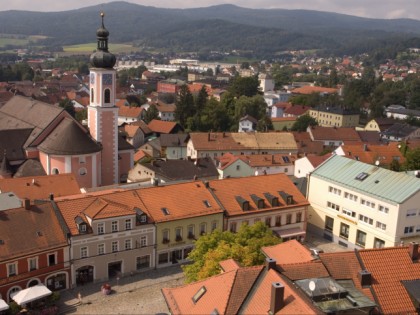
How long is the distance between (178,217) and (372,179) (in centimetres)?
1754

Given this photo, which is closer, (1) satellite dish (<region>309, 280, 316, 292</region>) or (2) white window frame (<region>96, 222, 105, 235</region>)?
(1) satellite dish (<region>309, 280, 316, 292</region>)

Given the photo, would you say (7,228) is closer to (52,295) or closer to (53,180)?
(52,295)

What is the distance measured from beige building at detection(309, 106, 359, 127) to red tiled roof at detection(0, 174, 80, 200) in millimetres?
90109

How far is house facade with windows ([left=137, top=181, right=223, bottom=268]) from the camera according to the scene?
132 feet

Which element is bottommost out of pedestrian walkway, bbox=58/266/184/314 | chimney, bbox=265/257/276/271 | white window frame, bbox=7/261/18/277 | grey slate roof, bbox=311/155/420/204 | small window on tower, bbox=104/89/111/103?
pedestrian walkway, bbox=58/266/184/314

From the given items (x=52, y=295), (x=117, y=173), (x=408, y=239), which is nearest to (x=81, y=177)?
(x=117, y=173)

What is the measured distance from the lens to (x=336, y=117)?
12719 centimetres

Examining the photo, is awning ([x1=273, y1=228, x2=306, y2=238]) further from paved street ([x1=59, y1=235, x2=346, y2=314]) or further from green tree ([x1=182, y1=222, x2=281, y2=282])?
paved street ([x1=59, y1=235, x2=346, y2=314])

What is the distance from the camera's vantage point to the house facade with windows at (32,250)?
1345 inches

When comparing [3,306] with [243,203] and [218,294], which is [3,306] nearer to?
[218,294]

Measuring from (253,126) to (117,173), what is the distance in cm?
5100

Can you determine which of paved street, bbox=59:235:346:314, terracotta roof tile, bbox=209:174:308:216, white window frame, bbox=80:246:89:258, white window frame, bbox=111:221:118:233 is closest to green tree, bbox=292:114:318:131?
terracotta roof tile, bbox=209:174:308:216

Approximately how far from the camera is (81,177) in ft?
183

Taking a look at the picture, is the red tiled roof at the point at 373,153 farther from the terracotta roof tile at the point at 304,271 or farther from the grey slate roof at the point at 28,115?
the terracotta roof tile at the point at 304,271
